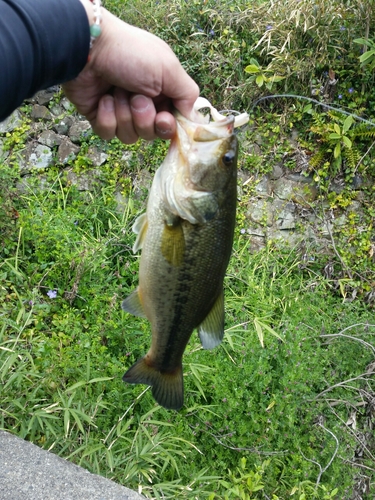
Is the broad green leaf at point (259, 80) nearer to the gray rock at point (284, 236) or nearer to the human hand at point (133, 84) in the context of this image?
the gray rock at point (284, 236)

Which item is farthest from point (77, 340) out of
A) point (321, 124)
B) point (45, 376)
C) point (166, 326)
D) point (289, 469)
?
point (321, 124)

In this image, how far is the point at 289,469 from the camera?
3432 mm

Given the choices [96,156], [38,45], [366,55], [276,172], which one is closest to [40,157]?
[96,156]

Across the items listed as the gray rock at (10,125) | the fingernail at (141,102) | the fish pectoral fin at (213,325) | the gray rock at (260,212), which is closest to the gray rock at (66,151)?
the gray rock at (10,125)

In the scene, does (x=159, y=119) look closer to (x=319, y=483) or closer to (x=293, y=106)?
(x=319, y=483)

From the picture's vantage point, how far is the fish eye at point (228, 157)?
1729 millimetres

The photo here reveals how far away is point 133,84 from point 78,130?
417 centimetres

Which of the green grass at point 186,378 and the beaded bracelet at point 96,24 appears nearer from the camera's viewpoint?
the beaded bracelet at point 96,24

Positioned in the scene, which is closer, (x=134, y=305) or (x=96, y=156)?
(x=134, y=305)

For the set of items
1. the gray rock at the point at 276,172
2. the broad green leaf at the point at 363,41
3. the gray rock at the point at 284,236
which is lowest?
the gray rock at the point at 284,236

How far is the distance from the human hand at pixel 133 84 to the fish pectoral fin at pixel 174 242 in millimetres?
334

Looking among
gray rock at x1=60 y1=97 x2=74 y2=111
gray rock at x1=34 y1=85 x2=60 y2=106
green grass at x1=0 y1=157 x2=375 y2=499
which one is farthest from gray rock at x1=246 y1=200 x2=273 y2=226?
gray rock at x1=34 y1=85 x2=60 y2=106

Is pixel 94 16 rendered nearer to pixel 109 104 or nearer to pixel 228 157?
pixel 109 104

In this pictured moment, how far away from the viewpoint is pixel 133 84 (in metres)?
1.82
